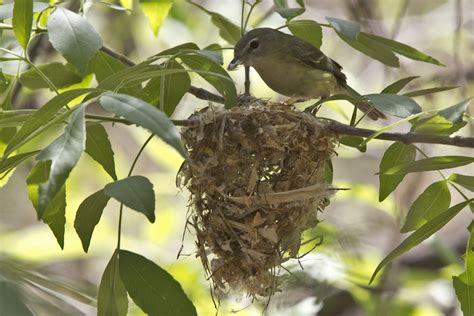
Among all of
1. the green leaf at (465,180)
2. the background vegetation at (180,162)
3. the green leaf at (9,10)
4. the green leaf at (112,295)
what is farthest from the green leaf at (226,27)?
the green leaf at (112,295)

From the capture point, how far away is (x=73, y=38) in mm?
2330

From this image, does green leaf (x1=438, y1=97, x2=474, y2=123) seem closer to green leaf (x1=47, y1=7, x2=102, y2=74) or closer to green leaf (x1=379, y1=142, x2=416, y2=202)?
green leaf (x1=379, y1=142, x2=416, y2=202)

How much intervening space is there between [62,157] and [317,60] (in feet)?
7.87

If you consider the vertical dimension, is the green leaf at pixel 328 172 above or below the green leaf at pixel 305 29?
below

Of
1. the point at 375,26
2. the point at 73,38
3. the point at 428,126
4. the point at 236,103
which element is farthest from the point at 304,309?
the point at 375,26

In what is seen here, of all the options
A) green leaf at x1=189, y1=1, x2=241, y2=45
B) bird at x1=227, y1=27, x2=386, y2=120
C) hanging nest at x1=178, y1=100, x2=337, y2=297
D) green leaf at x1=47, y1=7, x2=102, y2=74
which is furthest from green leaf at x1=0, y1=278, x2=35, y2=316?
bird at x1=227, y1=27, x2=386, y2=120

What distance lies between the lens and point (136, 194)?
186 centimetres

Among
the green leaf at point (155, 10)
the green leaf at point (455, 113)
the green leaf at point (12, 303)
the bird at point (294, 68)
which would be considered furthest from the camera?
the bird at point (294, 68)

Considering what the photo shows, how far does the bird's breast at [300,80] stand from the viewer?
12.8 ft

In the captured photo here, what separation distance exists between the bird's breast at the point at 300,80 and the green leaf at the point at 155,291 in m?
1.82

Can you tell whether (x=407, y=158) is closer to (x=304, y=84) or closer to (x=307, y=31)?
(x=307, y=31)

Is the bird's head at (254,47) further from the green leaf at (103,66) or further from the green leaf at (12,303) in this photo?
the green leaf at (12,303)

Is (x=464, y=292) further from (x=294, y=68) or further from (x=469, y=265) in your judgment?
(x=294, y=68)

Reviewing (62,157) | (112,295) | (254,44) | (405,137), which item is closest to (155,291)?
(112,295)
